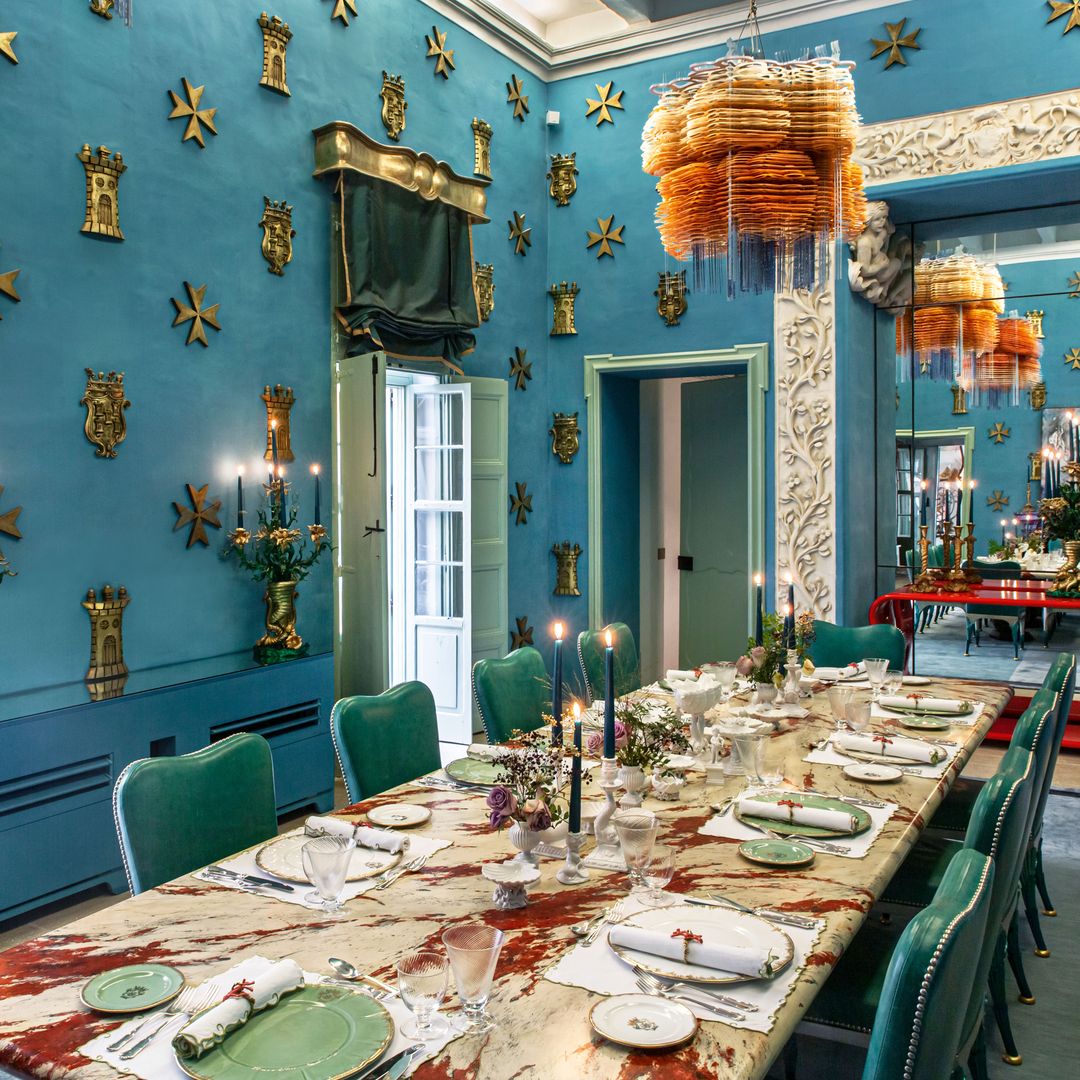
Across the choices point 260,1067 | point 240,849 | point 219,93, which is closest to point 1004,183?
point 219,93

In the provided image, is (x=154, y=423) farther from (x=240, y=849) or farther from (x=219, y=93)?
(x=240, y=849)

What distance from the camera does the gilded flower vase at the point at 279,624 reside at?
4.35 meters

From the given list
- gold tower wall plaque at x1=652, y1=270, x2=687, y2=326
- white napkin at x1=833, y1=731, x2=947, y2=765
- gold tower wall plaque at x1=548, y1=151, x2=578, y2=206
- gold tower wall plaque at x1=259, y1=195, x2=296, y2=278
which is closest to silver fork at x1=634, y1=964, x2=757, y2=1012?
white napkin at x1=833, y1=731, x2=947, y2=765

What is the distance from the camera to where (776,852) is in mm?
1990

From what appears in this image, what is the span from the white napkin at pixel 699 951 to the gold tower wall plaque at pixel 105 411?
296cm

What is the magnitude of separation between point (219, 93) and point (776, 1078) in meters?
4.17

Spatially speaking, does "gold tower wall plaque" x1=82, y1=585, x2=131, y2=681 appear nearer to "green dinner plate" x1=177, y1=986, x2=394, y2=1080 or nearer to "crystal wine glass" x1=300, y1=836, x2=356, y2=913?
"crystal wine glass" x1=300, y1=836, x2=356, y2=913

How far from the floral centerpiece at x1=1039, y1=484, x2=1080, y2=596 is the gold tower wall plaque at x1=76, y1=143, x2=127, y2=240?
4888 millimetres

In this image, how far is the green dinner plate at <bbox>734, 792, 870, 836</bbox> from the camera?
2107 millimetres

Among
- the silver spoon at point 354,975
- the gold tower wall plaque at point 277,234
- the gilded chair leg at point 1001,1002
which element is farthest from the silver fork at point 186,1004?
the gold tower wall plaque at point 277,234

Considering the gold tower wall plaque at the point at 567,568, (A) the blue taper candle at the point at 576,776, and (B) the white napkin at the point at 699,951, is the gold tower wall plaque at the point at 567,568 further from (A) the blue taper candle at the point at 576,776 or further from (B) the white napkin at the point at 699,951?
(B) the white napkin at the point at 699,951

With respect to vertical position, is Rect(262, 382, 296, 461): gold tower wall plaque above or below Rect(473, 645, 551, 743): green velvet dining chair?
above

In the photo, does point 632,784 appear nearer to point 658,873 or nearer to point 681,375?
point 658,873

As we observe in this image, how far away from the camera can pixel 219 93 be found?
13.8ft
